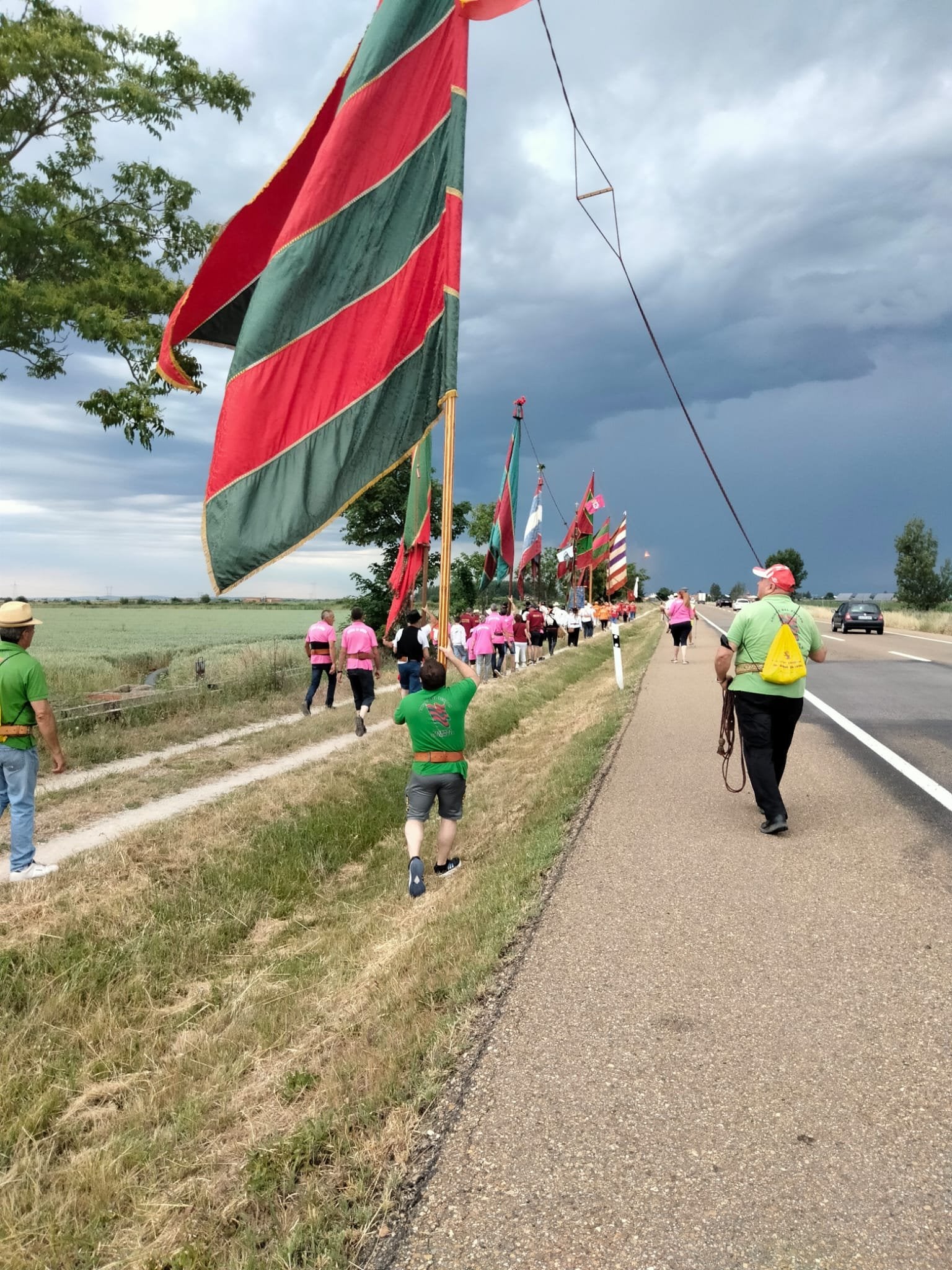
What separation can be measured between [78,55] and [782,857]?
16.2 m

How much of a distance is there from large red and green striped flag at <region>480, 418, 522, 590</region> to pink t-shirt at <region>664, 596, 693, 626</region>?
4.85 m

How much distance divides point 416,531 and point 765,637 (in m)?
4.81

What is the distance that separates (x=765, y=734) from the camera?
614 centimetres

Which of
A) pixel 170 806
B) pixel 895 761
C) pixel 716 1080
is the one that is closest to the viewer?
pixel 716 1080

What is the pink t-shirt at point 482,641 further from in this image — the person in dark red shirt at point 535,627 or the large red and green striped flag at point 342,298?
the large red and green striped flag at point 342,298

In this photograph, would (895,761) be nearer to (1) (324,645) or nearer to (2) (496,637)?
(1) (324,645)

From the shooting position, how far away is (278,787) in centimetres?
928

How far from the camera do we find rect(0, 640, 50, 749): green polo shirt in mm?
6527

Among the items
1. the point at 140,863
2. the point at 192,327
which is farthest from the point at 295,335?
the point at 140,863

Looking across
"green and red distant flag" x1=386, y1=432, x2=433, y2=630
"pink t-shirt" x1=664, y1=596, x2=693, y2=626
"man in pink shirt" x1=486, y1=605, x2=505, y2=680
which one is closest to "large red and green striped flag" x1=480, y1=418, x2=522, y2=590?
"man in pink shirt" x1=486, y1=605, x2=505, y2=680

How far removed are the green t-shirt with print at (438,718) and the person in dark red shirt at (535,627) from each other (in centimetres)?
1762

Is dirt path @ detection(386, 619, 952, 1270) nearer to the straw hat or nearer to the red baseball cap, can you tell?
the red baseball cap

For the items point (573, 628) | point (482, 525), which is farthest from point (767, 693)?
point (482, 525)

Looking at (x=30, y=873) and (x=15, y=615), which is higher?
(x=15, y=615)
